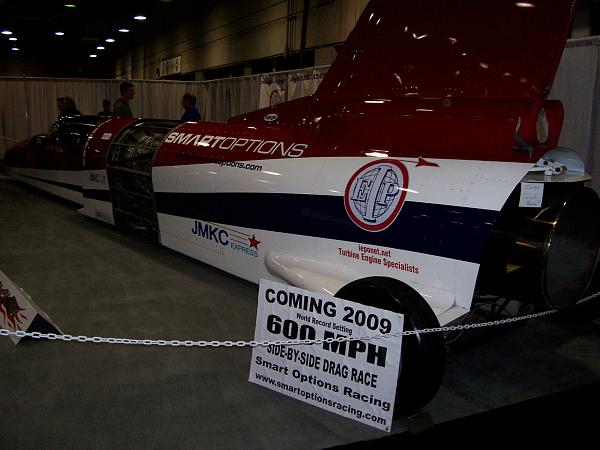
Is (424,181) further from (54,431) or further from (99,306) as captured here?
(99,306)

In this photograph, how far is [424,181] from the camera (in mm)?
3066

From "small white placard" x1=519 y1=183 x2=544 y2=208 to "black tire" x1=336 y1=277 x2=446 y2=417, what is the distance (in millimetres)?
770

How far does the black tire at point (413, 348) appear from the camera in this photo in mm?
2510

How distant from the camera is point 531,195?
2.79m

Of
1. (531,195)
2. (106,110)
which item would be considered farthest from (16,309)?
(106,110)

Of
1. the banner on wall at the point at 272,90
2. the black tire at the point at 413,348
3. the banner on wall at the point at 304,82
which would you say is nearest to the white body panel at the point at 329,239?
the black tire at the point at 413,348

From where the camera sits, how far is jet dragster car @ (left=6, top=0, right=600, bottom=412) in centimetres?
283

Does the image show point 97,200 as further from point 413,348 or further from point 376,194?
point 413,348

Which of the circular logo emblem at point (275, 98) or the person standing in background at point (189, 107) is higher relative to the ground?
the circular logo emblem at point (275, 98)

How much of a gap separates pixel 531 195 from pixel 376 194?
2.84ft

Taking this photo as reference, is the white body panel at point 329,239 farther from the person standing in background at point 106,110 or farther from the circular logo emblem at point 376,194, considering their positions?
the person standing in background at point 106,110

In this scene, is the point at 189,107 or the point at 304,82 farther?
the point at 189,107

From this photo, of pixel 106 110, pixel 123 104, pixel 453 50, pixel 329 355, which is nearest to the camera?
pixel 329 355

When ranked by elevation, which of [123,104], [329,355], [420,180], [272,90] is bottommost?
[329,355]
